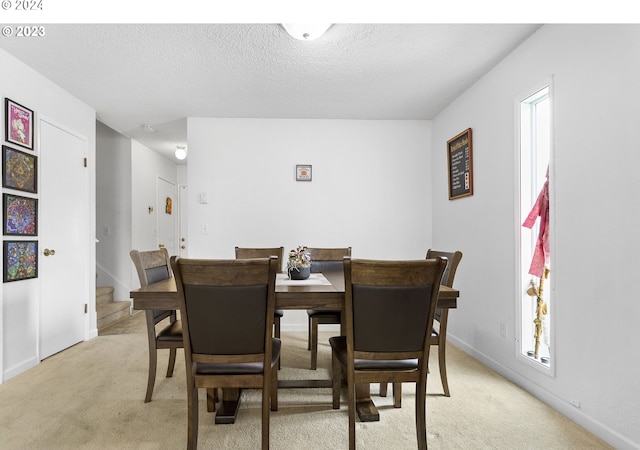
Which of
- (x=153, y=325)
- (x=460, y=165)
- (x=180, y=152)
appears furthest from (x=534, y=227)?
(x=180, y=152)

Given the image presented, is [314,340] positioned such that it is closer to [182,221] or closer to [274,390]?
[274,390]

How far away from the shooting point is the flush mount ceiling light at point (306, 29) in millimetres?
2260

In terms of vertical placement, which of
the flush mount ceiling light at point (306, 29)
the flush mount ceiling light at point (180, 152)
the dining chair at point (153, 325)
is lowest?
the dining chair at point (153, 325)

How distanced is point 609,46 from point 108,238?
5.48m

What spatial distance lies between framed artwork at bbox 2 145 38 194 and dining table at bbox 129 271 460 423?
5.30 ft

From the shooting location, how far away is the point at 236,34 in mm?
2438

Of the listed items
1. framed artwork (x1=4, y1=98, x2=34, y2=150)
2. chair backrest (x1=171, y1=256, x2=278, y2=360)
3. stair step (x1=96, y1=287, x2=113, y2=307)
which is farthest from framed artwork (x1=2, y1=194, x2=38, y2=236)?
chair backrest (x1=171, y1=256, x2=278, y2=360)

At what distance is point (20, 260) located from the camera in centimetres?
285

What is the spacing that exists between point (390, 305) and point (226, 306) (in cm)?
69

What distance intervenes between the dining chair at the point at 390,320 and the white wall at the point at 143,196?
4.37 metres

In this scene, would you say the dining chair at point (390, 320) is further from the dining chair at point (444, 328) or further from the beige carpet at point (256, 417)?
the dining chair at point (444, 328)

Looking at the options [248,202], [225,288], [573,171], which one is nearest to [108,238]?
[248,202]

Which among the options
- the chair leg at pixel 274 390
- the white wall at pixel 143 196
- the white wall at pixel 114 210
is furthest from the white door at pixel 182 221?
the chair leg at pixel 274 390

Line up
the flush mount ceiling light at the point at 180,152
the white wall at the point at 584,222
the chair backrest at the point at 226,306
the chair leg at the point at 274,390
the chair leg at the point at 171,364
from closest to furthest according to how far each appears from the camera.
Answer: the chair backrest at the point at 226,306 < the white wall at the point at 584,222 < the chair leg at the point at 274,390 < the chair leg at the point at 171,364 < the flush mount ceiling light at the point at 180,152
